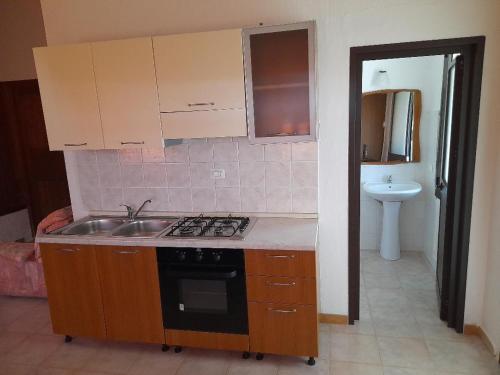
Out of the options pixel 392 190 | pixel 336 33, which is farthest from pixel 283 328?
pixel 392 190

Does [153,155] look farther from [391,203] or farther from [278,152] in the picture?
[391,203]

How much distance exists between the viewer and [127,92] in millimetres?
2377

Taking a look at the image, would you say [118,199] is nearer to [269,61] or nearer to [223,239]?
[223,239]

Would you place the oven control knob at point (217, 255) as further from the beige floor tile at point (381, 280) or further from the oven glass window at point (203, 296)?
the beige floor tile at point (381, 280)

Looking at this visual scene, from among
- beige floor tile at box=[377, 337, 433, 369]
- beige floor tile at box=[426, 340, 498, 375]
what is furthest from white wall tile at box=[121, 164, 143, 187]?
beige floor tile at box=[426, 340, 498, 375]

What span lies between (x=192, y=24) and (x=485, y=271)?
2.69 m

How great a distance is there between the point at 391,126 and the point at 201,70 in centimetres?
240

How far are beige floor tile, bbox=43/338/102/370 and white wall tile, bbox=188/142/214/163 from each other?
158 cm

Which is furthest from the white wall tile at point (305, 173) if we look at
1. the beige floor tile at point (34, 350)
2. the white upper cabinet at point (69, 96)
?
the beige floor tile at point (34, 350)

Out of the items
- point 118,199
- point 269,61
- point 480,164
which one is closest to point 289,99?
point 269,61

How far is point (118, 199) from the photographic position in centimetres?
296

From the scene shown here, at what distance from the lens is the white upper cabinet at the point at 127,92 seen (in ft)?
7.58

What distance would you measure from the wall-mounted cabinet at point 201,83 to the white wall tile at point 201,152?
352 millimetres

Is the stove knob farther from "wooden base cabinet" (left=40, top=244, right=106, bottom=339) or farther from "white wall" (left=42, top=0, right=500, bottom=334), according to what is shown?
"white wall" (left=42, top=0, right=500, bottom=334)
